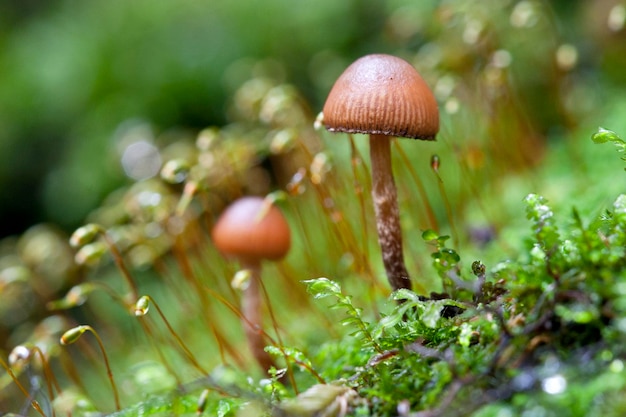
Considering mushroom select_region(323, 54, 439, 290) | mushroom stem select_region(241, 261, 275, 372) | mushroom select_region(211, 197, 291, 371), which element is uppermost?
mushroom select_region(323, 54, 439, 290)

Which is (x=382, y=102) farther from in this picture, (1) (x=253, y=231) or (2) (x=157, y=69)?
(2) (x=157, y=69)

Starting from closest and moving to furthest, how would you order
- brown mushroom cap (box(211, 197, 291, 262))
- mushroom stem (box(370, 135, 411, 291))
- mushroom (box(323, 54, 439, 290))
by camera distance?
mushroom (box(323, 54, 439, 290))
mushroom stem (box(370, 135, 411, 291))
brown mushroom cap (box(211, 197, 291, 262))

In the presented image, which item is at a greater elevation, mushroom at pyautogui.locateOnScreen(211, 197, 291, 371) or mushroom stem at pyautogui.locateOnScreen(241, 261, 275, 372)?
mushroom at pyautogui.locateOnScreen(211, 197, 291, 371)

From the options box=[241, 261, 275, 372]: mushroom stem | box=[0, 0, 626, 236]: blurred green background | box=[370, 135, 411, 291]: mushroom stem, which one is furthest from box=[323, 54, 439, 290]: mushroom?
box=[0, 0, 626, 236]: blurred green background

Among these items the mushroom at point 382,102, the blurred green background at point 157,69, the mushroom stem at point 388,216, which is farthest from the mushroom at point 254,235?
the blurred green background at point 157,69

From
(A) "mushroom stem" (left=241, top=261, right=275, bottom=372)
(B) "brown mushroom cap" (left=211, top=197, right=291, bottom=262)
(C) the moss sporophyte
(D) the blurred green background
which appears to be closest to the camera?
(C) the moss sporophyte

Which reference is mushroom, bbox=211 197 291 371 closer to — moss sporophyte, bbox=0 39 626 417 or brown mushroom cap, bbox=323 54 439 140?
moss sporophyte, bbox=0 39 626 417

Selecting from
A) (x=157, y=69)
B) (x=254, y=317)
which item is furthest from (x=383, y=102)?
(x=157, y=69)

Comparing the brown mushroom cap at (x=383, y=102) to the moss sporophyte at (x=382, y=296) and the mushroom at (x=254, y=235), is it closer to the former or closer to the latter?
the moss sporophyte at (x=382, y=296)

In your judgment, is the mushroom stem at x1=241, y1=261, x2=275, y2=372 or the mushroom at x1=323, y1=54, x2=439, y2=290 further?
the mushroom stem at x1=241, y1=261, x2=275, y2=372
